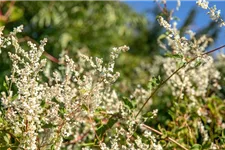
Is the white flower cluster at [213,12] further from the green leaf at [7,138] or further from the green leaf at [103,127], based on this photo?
the green leaf at [7,138]

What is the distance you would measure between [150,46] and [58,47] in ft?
17.3

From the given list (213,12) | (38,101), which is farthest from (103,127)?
(213,12)

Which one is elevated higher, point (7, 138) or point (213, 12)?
point (213, 12)

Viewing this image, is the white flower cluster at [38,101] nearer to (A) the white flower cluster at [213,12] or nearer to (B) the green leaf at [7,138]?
(B) the green leaf at [7,138]

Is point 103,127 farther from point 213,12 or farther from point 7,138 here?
point 213,12

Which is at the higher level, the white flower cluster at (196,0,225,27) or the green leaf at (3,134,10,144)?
the white flower cluster at (196,0,225,27)

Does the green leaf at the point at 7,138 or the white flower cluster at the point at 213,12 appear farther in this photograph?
the green leaf at the point at 7,138

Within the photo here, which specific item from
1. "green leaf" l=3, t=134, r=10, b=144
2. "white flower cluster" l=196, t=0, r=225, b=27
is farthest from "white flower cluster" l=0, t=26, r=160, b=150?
"white flower cluster" l=196, t=0, r=225, b=27

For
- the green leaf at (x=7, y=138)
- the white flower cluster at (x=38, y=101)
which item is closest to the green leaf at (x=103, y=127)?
the white flower cluster at (x=38, y=101)

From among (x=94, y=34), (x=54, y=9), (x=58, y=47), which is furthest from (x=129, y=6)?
(x=58, y=47)

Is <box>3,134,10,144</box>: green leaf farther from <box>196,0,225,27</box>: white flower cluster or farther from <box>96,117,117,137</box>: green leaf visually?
<box>196,0,225,27</box>: white flower cluster

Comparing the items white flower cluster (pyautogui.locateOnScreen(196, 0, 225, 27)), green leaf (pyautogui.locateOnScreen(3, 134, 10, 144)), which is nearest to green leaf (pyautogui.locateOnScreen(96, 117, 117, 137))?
green leaf (pyautogui.locateOnScreen(3, 134, 10, 144))

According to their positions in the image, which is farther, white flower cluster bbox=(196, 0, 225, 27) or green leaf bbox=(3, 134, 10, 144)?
green leaf bbox=(3, 134, 10, 144)

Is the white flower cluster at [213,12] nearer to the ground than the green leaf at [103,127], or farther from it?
farther from it
